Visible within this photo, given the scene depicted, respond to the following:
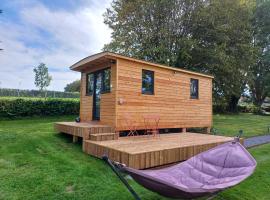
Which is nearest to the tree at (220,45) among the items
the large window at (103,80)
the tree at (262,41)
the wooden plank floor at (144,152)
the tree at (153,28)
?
the tree at (153,28)

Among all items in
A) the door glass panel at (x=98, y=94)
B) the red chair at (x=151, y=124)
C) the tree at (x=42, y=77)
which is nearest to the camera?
the red chair at (x=151, y=124)

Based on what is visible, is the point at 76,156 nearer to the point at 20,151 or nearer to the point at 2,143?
the point at 20,151

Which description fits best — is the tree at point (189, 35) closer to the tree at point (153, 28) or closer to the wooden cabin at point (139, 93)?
the tree at point (153, 28)

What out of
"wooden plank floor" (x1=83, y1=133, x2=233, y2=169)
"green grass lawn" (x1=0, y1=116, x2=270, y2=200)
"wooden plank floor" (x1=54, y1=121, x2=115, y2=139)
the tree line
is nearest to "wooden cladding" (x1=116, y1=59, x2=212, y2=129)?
"wooden plank floor" (x1=54, y1=121, x2=115, y2=139)

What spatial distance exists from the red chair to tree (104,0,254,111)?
7790mm

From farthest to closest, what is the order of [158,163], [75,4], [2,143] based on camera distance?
[75,4], [2,143], [158,163]

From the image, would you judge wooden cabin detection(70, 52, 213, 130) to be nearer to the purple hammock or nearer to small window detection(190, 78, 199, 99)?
small window detection(190, 78, 199, 99)

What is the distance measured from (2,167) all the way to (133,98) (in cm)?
408

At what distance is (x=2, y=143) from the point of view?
21.6 ft

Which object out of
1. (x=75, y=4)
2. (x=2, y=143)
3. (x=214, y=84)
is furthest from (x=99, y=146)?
(x=214, y=84)

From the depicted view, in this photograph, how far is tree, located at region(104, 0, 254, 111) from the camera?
1562 centimetres

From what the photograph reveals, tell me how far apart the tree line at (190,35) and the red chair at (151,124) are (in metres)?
7.81

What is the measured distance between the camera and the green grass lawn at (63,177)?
12.5ft

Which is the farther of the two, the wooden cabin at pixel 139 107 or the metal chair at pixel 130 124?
the metal chair at pixel 130 124
